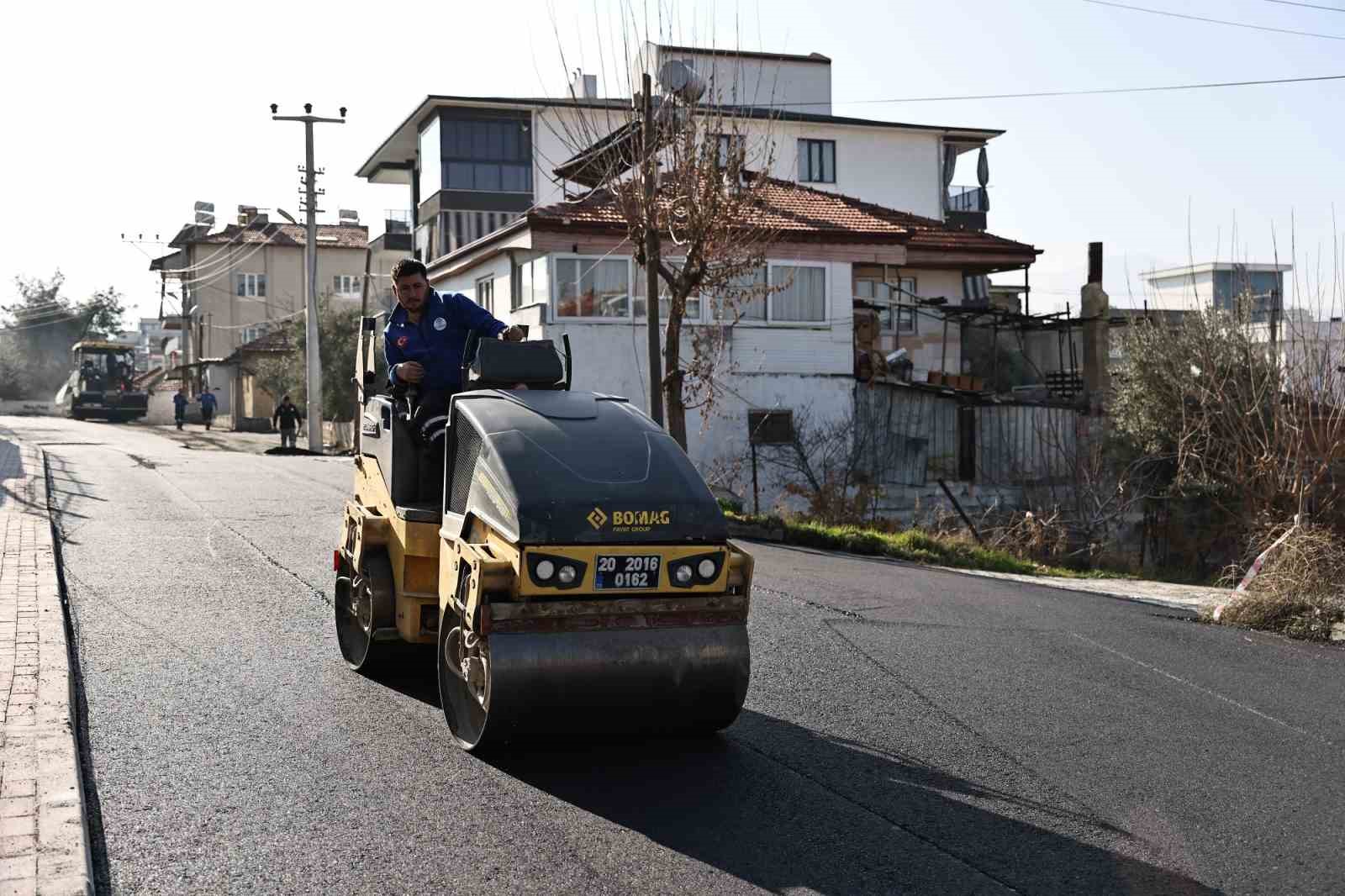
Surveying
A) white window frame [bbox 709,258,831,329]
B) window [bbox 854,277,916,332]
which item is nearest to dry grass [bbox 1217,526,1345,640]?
white window frame [bbox 709,258,831,329]

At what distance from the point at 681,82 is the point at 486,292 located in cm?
1208

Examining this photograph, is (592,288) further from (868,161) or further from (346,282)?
(346,282)

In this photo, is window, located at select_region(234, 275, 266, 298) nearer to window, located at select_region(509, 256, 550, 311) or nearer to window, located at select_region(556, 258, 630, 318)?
window, located at select_region(509, 256, 550, 311)

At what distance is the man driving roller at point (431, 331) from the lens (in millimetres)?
7977

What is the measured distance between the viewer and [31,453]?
A: 29391 millimetres

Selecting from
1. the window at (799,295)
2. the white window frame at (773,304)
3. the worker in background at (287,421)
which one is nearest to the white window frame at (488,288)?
the white window frame at (773,304)

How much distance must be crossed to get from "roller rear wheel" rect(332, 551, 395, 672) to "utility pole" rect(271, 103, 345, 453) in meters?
Result: 31.6

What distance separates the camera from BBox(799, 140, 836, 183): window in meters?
44.6

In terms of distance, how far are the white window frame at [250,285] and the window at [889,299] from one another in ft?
178

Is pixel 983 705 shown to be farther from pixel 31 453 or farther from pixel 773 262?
pixel 31 453

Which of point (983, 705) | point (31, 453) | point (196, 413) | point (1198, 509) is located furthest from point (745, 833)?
point (196, 413)

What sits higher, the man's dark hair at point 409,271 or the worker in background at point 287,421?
the man's dark hair at point 409,271

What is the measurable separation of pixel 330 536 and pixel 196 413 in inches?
2142

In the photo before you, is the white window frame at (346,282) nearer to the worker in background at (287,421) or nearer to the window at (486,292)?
the worker in background at (287,421)
